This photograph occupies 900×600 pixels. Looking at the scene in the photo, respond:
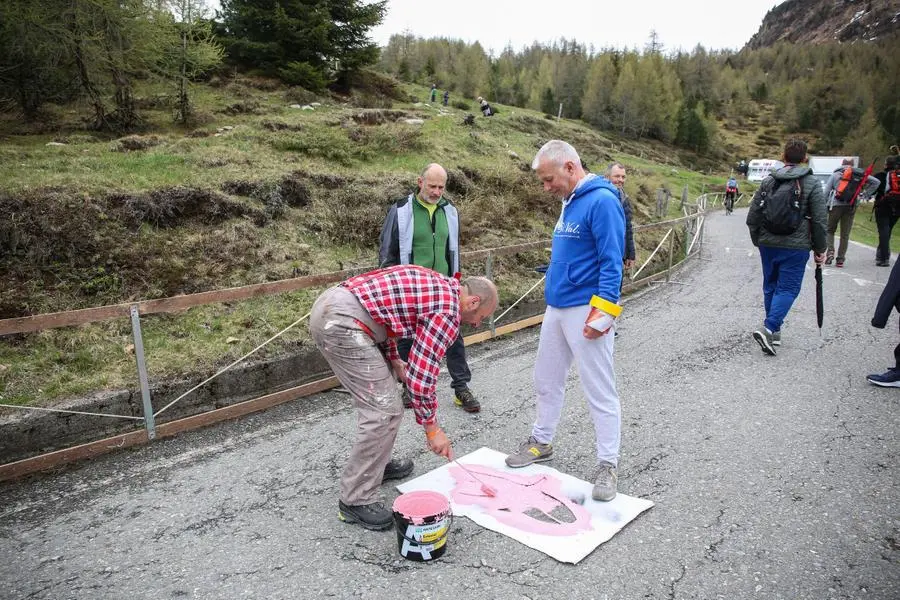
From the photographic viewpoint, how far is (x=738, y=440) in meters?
4.14

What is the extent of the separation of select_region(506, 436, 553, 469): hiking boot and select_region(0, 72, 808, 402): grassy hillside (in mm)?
2677

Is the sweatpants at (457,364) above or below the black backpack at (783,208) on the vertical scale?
below

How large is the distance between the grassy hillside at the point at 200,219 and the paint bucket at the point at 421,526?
2.94 m

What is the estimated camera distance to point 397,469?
3668 millimetres

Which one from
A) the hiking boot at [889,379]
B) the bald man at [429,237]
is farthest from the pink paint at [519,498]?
the hiking boot at [889,379]

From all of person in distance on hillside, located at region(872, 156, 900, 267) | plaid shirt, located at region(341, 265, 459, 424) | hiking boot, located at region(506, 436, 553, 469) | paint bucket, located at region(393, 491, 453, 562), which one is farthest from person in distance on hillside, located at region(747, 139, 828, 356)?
person in distance on hillside, located at region(872, 156, 900, 267)

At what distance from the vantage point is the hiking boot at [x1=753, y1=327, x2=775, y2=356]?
605 cm

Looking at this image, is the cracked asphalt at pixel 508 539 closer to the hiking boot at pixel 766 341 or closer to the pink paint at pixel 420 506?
the pink paint at pixel 420 506

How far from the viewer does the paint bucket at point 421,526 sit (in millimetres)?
2732

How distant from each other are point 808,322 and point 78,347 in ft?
27.9

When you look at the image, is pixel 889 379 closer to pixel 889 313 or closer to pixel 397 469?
pixel 889 313

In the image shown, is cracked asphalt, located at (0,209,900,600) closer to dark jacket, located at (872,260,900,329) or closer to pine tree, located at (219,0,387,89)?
dark jacket, located at (872,260,900,329)

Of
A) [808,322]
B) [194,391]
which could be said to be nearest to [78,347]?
[194,391]

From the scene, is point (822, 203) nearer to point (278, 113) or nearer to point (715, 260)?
point (715, 260)
